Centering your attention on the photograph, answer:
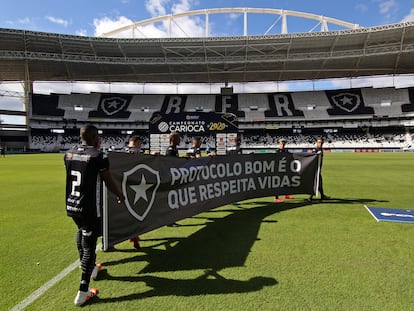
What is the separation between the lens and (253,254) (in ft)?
13.3

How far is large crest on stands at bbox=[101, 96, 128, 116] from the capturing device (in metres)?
61.0

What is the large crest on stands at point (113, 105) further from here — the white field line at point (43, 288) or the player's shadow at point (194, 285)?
the player's shadow at point (194, 285)

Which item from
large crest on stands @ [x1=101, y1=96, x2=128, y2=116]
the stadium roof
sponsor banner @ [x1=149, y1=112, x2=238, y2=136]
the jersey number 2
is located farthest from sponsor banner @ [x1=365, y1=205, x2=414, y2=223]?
large crest on stands @ [x1=101, y1=96, x2=128, y2=116]

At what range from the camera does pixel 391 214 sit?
248 inches

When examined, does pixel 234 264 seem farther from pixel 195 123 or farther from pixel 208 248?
pixel 195 123

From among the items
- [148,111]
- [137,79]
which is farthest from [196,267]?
[148,111]

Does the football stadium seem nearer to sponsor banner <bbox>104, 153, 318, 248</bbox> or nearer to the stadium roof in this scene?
sponsor banner <bbox>104, 153, 318, 248</bbox>

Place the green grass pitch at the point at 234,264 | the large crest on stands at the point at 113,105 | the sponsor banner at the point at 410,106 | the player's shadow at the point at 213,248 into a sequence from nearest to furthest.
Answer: the green grass pitch at the point at 234,264 → the player's shadow at the point at 213,248 → the sponsor banner at the point at 410,106 → the large crest on stands at the point at 113,105

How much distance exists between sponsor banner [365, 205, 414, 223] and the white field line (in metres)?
5.88

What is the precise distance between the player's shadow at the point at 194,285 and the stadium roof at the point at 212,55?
133 ft

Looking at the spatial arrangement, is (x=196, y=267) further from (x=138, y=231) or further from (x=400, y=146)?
(x=400, y=146)

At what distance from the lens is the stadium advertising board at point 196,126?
1814 centimetres

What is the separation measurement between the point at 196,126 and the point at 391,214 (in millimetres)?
13116

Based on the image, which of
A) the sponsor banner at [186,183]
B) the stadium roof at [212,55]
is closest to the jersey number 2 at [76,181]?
the sponsor banner at [186,183]
